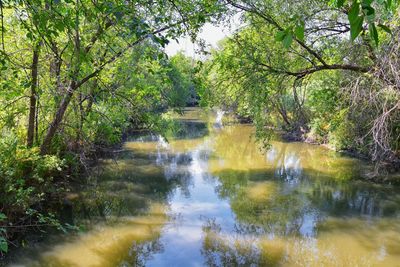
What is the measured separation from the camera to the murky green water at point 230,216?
7.81 meters

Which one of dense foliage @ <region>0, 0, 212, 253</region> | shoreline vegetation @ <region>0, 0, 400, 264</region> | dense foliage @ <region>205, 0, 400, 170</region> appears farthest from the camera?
dense foliage @ <region>205, 0, 400, 170</region>

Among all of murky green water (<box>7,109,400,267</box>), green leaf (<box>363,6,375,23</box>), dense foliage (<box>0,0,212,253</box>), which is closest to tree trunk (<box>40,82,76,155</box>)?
dense foliage (<box>0,0,212,253</box>)

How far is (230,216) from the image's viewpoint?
400 inches

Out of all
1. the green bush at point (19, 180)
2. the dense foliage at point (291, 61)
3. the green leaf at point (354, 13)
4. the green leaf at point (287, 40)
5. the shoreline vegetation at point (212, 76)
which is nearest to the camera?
the green leaf at point (354, 13)

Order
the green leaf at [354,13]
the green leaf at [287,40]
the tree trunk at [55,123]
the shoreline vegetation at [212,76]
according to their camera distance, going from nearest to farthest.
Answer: the green leaf at [354,13] → the green leaf at [287,40] → the shoreline vegetation at [212,76] → the tree trunk at [55,123]

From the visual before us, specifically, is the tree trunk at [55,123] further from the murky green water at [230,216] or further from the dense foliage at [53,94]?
the murky green water at [230,216]

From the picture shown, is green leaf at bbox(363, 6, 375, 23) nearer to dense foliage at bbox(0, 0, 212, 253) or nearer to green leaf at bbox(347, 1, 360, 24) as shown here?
green leaf at bbox(347, 1, 360, 24)

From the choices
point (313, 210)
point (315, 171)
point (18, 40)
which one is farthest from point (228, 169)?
point (18, 40)

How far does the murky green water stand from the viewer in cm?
781

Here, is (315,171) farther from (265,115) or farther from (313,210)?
(265,115)

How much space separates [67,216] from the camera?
9727mm

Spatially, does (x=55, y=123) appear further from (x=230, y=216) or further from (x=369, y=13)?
(x=369, y=13)

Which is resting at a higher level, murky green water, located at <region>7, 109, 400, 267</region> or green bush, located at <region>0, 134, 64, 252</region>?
green bush, located at <region>0, 134, 64, 252</region>

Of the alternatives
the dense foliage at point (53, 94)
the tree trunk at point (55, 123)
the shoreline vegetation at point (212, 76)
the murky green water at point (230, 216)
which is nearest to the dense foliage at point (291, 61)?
the shoreline vegetation at point (212, 76)
